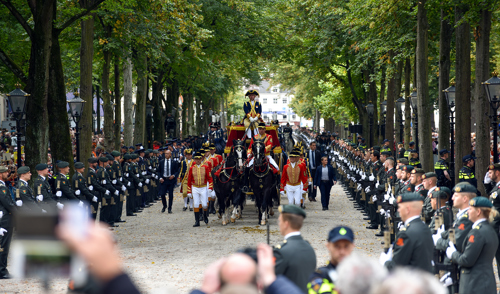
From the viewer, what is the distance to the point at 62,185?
1384 centimetres

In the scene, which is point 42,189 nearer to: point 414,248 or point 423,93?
point 414,248

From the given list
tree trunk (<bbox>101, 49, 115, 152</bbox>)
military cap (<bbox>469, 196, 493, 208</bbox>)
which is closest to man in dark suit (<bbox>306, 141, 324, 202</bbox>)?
tree trunk (<bbox>101, 49, 115, 152</bbox>)

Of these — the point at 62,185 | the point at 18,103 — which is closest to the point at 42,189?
the point at 62,185

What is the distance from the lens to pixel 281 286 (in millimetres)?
3867

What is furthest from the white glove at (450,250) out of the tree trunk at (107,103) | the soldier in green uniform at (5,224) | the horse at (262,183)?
the tree trunk at (107,103)

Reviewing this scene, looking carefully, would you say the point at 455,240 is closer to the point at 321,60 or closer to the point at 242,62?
the point at 321,60

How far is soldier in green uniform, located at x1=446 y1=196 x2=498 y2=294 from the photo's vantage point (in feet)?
22.4

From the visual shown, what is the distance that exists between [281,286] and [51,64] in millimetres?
14086

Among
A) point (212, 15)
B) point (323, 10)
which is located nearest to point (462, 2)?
point (323, 10)

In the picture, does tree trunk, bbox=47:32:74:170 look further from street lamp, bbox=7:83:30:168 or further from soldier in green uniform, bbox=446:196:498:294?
soldier in green uniform, bbox=446:196:498:294

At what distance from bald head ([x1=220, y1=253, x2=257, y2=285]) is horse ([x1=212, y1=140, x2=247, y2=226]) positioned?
13.2 m

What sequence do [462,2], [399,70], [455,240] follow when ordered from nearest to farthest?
[455,240] < [462,2] < [399,70]

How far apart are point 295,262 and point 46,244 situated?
104 inches

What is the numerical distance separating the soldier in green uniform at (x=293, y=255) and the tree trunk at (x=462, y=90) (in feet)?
43.2
